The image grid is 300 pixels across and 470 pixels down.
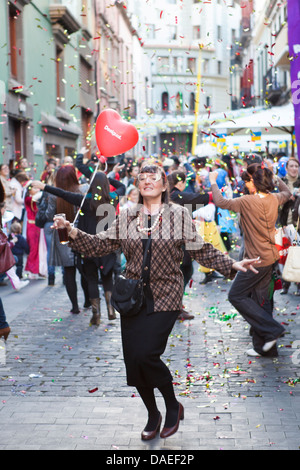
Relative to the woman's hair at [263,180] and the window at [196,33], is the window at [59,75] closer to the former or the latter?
the woman's hair at [263,180]

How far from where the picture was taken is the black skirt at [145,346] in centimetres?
452

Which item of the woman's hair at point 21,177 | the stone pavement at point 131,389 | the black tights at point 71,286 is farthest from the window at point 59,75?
the stone pavement at point 131,389

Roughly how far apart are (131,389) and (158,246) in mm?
1703

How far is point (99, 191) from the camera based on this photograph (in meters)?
8.20

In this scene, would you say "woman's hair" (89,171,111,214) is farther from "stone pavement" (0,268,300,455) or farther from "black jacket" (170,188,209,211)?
"stone pavement" (0,268,300,455)

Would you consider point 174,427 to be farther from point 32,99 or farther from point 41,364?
point 32,99

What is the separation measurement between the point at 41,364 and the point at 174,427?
229 centimetres

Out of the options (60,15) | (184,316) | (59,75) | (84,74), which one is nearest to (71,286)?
(184,316)

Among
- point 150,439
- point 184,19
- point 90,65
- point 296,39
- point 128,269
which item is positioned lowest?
point 150,439

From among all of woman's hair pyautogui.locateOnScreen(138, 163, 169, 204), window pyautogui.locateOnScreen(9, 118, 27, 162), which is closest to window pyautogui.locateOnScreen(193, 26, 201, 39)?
window pyautogui.locateOnScreen(9, 118, 27, 162)

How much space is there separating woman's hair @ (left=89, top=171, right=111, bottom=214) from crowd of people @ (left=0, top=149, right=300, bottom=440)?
0.04 feet

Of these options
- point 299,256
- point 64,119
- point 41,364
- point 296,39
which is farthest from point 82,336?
point 64,119

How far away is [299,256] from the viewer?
6.39m

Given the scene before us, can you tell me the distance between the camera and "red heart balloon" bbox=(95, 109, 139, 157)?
22.7 feet
